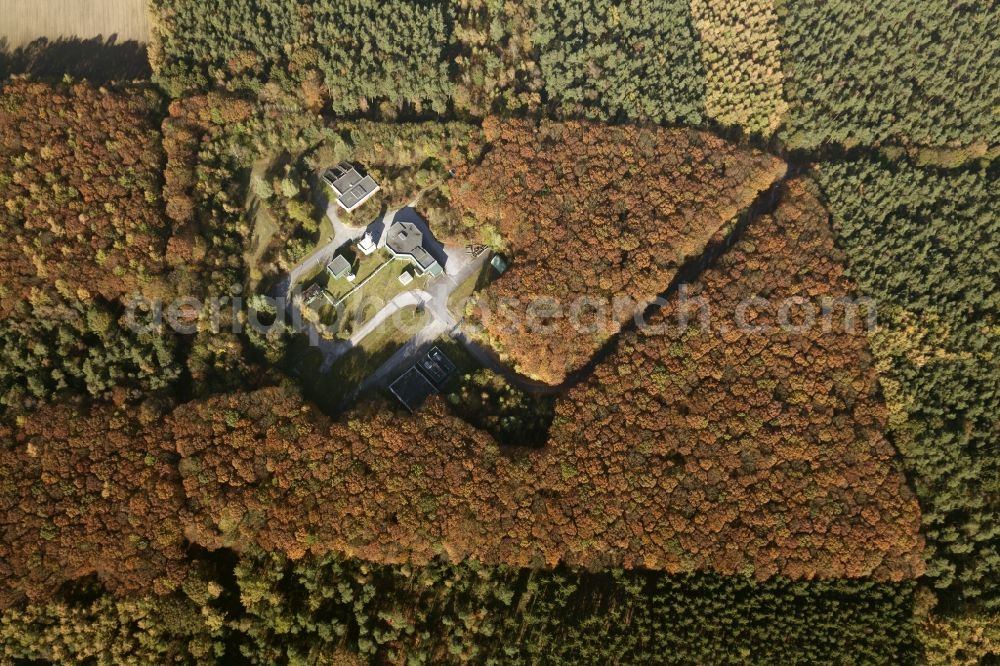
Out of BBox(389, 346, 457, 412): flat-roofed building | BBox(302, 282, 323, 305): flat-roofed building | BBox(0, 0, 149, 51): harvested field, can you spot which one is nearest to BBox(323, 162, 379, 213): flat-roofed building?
BBox(302, 282, 323, 305): flat-roofed building

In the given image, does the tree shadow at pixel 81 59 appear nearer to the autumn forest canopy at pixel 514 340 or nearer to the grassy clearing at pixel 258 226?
the autumn forest canopy at pixel 514 340

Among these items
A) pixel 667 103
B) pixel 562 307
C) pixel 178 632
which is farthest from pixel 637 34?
pixel 178 632

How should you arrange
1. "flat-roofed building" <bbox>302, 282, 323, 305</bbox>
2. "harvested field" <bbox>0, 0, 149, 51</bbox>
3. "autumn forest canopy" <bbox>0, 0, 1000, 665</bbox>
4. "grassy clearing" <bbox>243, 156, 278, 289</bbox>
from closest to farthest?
"autumn forest canopy" <bbox>0, 0, 1000, 665</bbox> < "flat-roofed building" <bbox>302, 282, 323, 305</bbox> < "grassy clearing" <bbox>243, 156, 278, 289</bbox> < "harvested field" <bbox>0, 0, 149, 51</bbox>

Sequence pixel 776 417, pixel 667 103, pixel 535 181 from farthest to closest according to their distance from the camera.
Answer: pixel 667 103
pixel 535 181
pixel 776 417

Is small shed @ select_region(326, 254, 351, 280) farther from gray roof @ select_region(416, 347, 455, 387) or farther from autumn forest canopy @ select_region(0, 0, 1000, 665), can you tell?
gray roof @ select_region(416, 347, 455, 387)

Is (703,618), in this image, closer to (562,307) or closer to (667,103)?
(562,307)

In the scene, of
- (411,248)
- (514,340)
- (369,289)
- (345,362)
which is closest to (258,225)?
(369,289)

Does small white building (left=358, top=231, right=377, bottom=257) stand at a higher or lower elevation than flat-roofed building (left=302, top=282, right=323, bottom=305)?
higher
